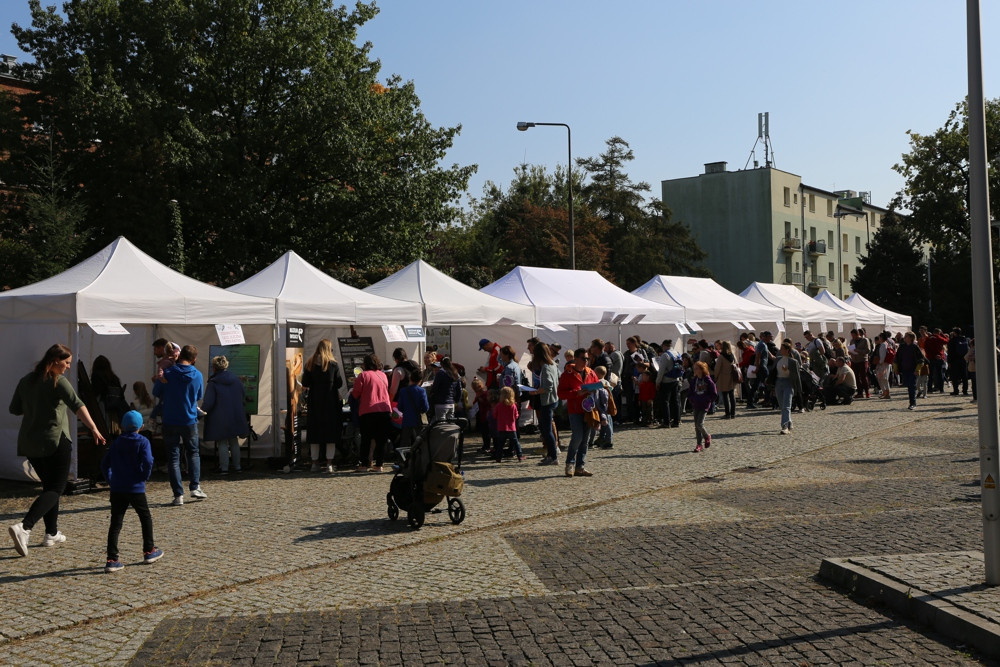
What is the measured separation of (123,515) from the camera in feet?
25.4

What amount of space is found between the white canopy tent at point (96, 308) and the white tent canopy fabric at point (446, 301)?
9.68ft

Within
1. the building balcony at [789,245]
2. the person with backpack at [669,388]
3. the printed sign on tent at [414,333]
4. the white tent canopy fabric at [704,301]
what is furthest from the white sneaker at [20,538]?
the building balcony at [789,245]

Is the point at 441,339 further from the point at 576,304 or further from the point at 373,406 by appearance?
the point at 373,406

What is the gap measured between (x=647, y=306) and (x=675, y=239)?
3935 cm

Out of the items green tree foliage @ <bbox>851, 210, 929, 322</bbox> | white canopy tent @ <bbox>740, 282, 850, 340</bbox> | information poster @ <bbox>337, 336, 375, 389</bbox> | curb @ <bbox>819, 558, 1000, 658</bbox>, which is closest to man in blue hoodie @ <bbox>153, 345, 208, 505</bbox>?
information poster @ <bbox>337, 336, 375, 389</bbox>

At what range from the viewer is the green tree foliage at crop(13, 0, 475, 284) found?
28125mm

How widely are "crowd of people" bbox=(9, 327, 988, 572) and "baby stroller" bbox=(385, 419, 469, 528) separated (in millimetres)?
2446

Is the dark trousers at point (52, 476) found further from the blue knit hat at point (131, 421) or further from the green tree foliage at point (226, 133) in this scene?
the green tree foliage at point (226, 133)

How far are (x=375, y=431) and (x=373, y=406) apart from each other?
419 mm

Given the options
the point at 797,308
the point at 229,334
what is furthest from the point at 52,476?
the point at 797,308

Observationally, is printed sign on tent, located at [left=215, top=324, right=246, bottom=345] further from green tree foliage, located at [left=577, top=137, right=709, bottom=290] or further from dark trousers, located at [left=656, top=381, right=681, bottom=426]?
green tree foliage, located at [left=577, top=137, right=709, bottom=290]

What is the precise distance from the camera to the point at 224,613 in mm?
6441

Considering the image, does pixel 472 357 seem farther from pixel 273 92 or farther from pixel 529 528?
pixel 273 92

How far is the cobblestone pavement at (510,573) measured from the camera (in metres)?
5.61
